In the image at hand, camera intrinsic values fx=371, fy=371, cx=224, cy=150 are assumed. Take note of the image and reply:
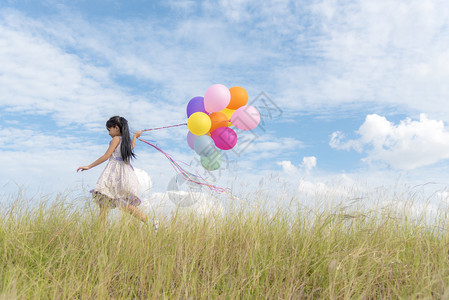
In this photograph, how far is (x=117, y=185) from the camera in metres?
5.20

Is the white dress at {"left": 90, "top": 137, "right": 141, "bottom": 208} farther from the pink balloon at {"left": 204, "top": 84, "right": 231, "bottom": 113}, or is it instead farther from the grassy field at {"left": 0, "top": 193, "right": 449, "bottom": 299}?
the pink balloon at {"left": 204, "top": 84, "right": 231, "bottom": 113}

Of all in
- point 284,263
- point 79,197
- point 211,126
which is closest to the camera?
point 284,263

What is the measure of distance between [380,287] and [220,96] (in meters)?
3.37

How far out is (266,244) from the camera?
3.27 m

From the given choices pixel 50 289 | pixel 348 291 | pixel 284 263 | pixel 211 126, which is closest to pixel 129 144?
pixel 211 126

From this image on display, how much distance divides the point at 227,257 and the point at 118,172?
2.56 m

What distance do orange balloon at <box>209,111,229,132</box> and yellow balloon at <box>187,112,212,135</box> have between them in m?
0.32

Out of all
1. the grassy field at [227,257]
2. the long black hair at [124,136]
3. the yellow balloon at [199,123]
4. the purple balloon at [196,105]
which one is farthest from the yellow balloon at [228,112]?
the grassy field at [227,257]

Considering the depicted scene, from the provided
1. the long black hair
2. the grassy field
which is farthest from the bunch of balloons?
the grassy field

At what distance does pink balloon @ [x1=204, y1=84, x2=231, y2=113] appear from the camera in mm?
5410

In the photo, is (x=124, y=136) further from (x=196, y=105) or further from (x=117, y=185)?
(x=196, y=105)

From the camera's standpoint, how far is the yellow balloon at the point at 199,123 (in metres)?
5.34

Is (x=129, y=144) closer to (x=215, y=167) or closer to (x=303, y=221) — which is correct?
(x=215, y=167)

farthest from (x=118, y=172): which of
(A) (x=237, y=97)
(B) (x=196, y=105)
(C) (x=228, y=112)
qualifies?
(A) (x=237, y=97)
